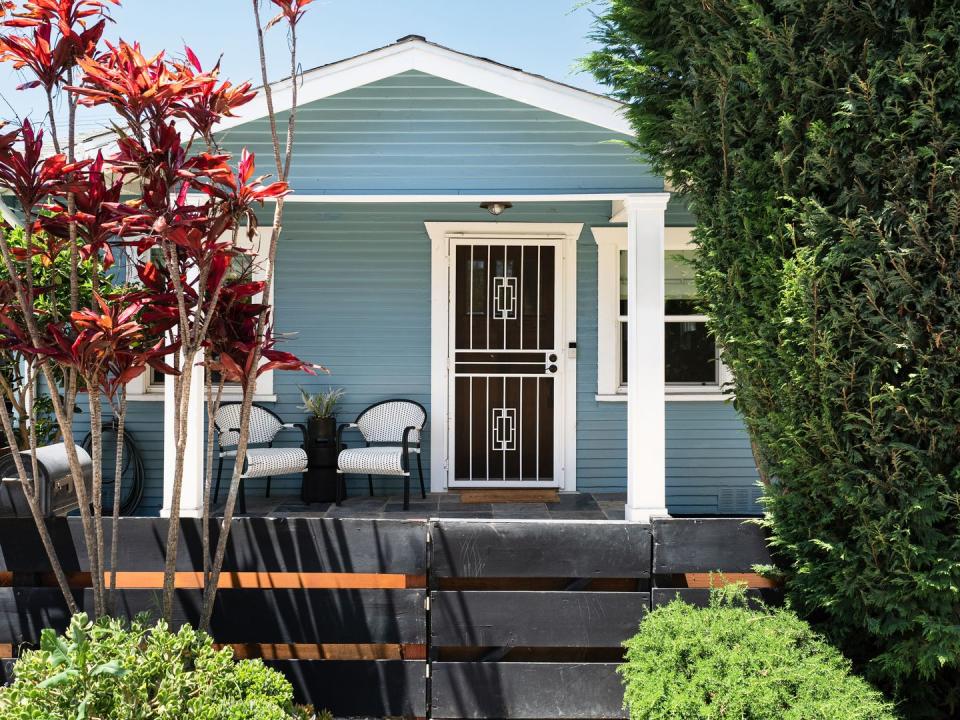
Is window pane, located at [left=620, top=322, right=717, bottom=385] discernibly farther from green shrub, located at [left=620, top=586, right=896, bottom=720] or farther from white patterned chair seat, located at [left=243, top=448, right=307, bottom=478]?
green shrub, located at [left=620, top=586, right=896, bottom=720]

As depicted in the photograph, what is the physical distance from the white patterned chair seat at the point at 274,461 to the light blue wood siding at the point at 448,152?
2063 millimetres

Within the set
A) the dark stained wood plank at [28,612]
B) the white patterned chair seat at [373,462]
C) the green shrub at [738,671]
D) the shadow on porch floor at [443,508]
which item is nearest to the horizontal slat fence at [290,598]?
the dark stained wood plank at [28,612]

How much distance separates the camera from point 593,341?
5.97m

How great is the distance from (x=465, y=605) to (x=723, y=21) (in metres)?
2.43

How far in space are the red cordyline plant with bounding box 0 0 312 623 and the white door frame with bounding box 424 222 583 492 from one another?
11.0 feet

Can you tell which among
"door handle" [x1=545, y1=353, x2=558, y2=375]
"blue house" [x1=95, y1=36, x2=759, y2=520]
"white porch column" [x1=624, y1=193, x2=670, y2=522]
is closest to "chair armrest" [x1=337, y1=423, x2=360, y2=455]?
"blue house" [x1=95, y1=36, x2=759, y2=520]

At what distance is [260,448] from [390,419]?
40.5 inches

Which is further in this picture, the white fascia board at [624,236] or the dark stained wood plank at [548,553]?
the white fascia board at [624,236]

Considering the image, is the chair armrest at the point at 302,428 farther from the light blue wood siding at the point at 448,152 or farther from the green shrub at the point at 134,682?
the green shrub at the point at 134,682

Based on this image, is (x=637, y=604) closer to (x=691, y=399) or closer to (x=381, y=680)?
(x=381, y=680)

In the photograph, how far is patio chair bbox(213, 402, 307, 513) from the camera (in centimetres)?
534

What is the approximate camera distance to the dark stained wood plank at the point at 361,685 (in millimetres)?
2877

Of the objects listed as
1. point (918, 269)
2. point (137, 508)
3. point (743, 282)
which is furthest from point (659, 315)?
point (137, 508)

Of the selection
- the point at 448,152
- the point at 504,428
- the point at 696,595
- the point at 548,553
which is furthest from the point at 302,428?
the point at 696,595
